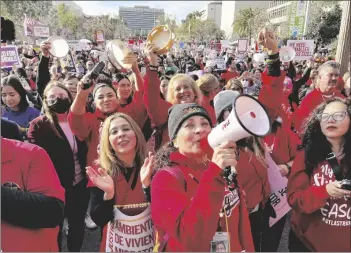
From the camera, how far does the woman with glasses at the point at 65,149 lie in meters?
2.99

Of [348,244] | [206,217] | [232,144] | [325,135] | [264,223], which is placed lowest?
[264,223]

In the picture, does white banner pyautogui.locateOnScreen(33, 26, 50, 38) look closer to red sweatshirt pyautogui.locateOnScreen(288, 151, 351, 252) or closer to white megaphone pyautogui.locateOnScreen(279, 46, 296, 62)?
white megaphone pyautogui.locateOnScreen(279, 46, 296, 62)

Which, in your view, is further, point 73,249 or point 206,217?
point 73,249

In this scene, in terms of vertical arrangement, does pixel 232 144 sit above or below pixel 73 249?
above

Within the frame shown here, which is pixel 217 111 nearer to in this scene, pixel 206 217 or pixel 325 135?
pixel 325 135

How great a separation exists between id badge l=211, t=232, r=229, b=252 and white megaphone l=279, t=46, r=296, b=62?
24.3 ft

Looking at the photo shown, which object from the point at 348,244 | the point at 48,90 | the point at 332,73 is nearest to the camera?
A: the point at 348,244

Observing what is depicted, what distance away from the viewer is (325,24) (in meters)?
31.5

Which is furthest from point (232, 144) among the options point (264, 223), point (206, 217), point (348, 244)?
point (264, 223)

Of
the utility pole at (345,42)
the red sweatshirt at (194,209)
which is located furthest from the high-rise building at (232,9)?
the red sweatshirt at (194,209)

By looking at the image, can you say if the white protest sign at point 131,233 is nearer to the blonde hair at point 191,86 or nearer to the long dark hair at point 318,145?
the long dark hair at point 318,145

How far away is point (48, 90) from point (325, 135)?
8.09ft

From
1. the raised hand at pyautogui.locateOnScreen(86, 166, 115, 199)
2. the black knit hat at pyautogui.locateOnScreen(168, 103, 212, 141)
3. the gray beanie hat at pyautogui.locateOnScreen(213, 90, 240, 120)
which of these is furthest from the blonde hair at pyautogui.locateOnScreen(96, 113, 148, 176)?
the gray beanie hat at pyautogui.locateOnScreen(213, 90, 240, 120)

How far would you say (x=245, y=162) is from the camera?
235 cm
